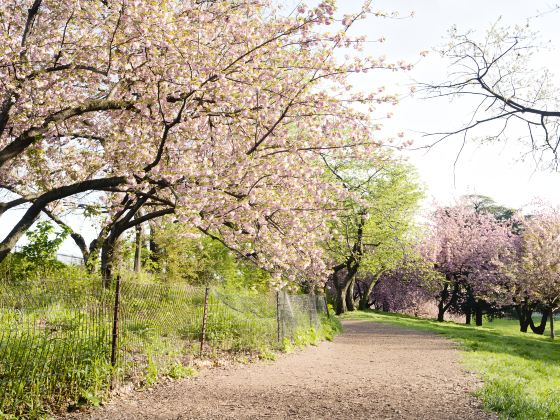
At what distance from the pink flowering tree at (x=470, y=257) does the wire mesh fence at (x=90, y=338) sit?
3540cm

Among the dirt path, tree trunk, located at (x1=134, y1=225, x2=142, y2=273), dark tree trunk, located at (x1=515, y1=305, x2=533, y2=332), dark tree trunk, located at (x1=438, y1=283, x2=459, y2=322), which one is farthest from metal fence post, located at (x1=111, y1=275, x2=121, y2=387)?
dark tree trunk, located at (x1=515, y1=305, x2=533, y2=332)

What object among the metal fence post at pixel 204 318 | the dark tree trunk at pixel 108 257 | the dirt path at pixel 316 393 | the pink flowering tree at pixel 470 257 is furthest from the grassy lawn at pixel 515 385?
the pink flowering tree at pixel 470 257

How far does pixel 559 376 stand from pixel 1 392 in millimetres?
12928

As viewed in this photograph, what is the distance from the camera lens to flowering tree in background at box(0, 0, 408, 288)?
1035 cm

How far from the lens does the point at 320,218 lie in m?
13.8

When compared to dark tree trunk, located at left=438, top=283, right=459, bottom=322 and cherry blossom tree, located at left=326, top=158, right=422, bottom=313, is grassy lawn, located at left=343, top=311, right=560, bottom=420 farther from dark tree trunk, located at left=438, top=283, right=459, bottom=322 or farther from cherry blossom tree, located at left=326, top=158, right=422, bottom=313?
dark tree trunk, located at left=438, top=283, right=459, bottom=322

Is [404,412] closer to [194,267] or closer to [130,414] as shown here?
[130,414]

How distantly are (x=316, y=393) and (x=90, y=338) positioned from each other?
3920mm

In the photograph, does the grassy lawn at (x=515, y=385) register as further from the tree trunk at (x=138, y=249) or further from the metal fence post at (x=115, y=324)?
the tree trunk at (x=138, y=249)

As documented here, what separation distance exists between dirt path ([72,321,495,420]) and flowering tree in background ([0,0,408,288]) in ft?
10.7

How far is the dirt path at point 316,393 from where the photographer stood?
7191 mm

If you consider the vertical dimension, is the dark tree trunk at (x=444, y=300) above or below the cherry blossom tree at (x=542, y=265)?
below

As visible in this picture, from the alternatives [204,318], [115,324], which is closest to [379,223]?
[204,318]

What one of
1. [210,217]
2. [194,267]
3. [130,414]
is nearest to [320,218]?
[210,217]
